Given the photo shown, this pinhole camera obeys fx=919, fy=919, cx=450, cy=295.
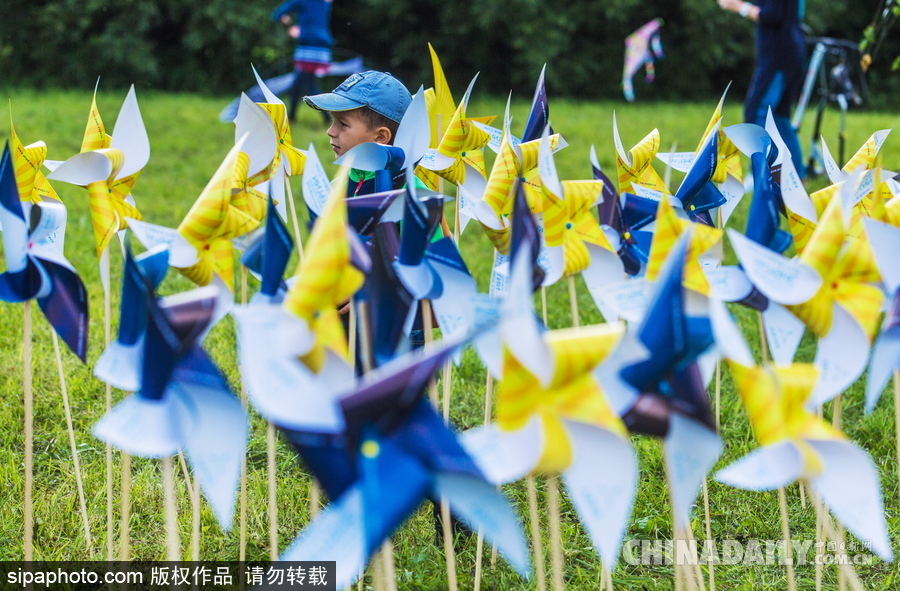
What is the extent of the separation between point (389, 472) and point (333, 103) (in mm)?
1177

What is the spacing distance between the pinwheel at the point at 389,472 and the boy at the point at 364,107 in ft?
3.29

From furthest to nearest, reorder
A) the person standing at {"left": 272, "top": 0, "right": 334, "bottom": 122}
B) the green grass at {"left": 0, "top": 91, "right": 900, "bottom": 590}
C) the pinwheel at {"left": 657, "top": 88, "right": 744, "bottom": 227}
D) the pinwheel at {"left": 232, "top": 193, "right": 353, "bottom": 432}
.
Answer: the person standing at {"left": 272, "top": 0, "right": 334, "bottom": 122} < the green grass at {"left": 0, "top": 91, "right": 900, "bottom": 590} < the pinwheel at {"left": 657, "top": 88, "right": 744, "bottom": 227} < the pinwheel at {"left": 232, "top": 193, "right": 353, "bottom": 432}

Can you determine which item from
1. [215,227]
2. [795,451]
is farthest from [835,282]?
[215,227]

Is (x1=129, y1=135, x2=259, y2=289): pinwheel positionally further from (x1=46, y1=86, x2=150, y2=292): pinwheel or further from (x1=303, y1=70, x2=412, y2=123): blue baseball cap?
(x1=303, y1=70, x2=412, y2=123): blue baseball cap

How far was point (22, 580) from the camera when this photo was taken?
181cm

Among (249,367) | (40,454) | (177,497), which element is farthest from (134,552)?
(249,367)

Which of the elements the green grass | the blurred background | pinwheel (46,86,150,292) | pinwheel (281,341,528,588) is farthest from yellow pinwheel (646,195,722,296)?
the blurred background

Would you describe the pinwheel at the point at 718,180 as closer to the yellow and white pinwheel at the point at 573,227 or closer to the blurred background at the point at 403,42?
the yellow and white pinwheel at the point at 573,227

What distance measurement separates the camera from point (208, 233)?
1510 mm

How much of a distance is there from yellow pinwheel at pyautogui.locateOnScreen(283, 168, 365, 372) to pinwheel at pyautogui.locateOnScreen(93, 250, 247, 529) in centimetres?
20

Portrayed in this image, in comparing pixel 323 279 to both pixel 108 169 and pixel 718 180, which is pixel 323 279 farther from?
pixel 718 180

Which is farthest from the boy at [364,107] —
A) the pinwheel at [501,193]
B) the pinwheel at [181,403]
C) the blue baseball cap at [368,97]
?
the pinwheel at [181,403]

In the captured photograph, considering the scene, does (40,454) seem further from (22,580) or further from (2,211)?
(2,211)

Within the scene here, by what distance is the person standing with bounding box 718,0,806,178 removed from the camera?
422cm
